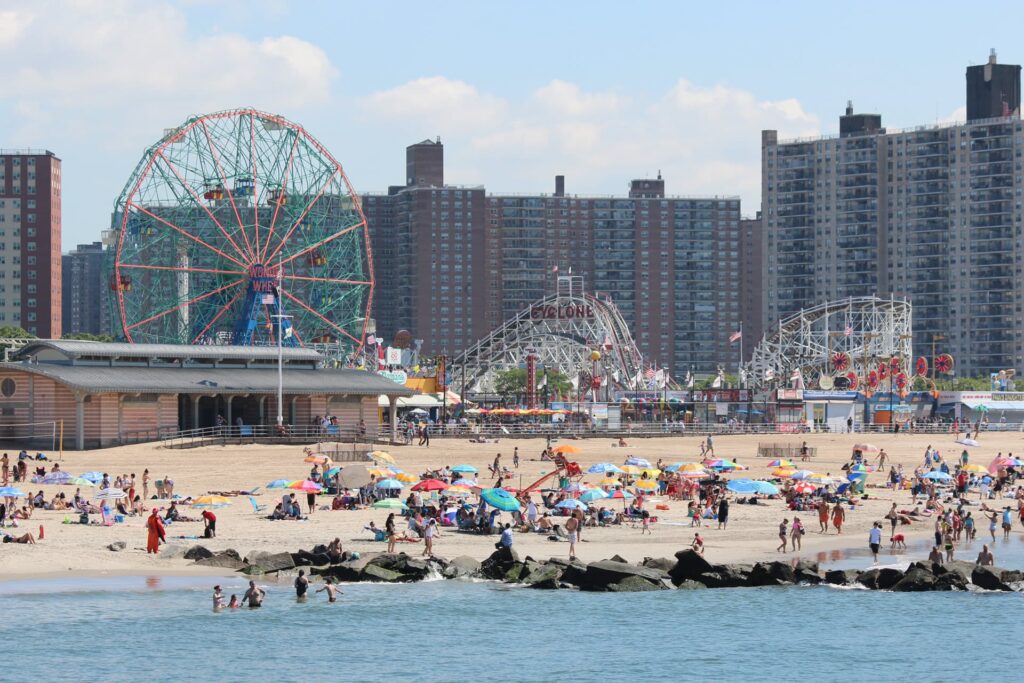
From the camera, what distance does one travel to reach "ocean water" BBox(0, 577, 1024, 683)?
1460 inches

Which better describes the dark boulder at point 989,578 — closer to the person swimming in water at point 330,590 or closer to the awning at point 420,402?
the person swimming in water at point 330,590

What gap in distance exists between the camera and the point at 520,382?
173500mm

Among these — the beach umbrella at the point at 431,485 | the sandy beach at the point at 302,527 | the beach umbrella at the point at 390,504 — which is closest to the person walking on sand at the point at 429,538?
the sandy beach at the point at 302,527

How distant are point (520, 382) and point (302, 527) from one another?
403ft

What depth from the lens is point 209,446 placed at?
244 feet

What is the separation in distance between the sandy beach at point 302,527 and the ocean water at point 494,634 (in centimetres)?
259

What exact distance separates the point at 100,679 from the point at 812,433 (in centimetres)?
7989

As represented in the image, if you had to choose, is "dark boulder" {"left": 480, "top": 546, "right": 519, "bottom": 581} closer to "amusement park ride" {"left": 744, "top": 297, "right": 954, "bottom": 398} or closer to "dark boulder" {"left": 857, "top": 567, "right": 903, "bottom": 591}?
"dark boulder" {"left": 857, "top": 567, "right": 903, "bottom": 591}

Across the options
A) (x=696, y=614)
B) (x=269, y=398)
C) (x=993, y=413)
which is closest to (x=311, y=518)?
(x=696, y=614)

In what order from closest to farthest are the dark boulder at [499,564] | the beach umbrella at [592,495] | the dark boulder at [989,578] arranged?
the dark boulder at [499,564], the dark boulder at [989,578], the beach umbrella at [592,495]

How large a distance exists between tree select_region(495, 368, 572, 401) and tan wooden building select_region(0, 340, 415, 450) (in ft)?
225

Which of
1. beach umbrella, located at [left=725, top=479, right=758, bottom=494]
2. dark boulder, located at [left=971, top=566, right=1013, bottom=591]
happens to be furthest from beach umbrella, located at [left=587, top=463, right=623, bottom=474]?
dark boulder, located at [left=971, top=566, right=1013, bottom=591]

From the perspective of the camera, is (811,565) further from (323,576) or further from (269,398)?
(269,398)

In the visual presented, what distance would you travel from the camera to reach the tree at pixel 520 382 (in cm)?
16088
